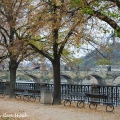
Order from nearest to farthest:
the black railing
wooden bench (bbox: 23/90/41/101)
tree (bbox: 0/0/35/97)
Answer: the black railing, tree (bbox: 0/0/35/97), wooden bench (bbox: 23/90/41/101)

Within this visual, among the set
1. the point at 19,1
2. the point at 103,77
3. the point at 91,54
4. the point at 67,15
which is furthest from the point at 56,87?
the point at 103,77

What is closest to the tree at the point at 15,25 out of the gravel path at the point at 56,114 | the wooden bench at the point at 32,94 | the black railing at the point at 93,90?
the wooden bench at the point at 32,94

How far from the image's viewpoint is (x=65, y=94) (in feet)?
67.5

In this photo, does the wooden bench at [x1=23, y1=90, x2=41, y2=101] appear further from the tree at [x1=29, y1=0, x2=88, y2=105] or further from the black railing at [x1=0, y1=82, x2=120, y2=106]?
the tree at [x1=29, y1=0, x2=88, y2=105]

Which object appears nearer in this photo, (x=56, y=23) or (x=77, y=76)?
(x=56, y=23)

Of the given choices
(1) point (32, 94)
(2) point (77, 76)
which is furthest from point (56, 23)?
(2) point (77, 76)

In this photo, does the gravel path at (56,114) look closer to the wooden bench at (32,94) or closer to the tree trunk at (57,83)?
the tree trunk at (57,83)

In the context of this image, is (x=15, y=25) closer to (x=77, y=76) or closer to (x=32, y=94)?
(x=32, y=94)

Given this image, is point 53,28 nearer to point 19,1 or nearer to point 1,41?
point 19,1

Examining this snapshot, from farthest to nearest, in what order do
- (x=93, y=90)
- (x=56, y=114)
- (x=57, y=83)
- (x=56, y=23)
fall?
(x=93, y=90), (x=57, y=83), (x=56, y=23), (x=56, y=114)

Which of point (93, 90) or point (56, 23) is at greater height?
point (56, 23)

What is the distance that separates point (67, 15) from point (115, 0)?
353 centimetres

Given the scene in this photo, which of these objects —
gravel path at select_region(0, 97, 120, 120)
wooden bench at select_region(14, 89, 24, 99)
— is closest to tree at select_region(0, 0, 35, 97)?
wooden bench at select_region(14, 89, 24, 99)

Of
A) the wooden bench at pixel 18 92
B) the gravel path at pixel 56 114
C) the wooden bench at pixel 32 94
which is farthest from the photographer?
the wooden bench at pixel 18 92
